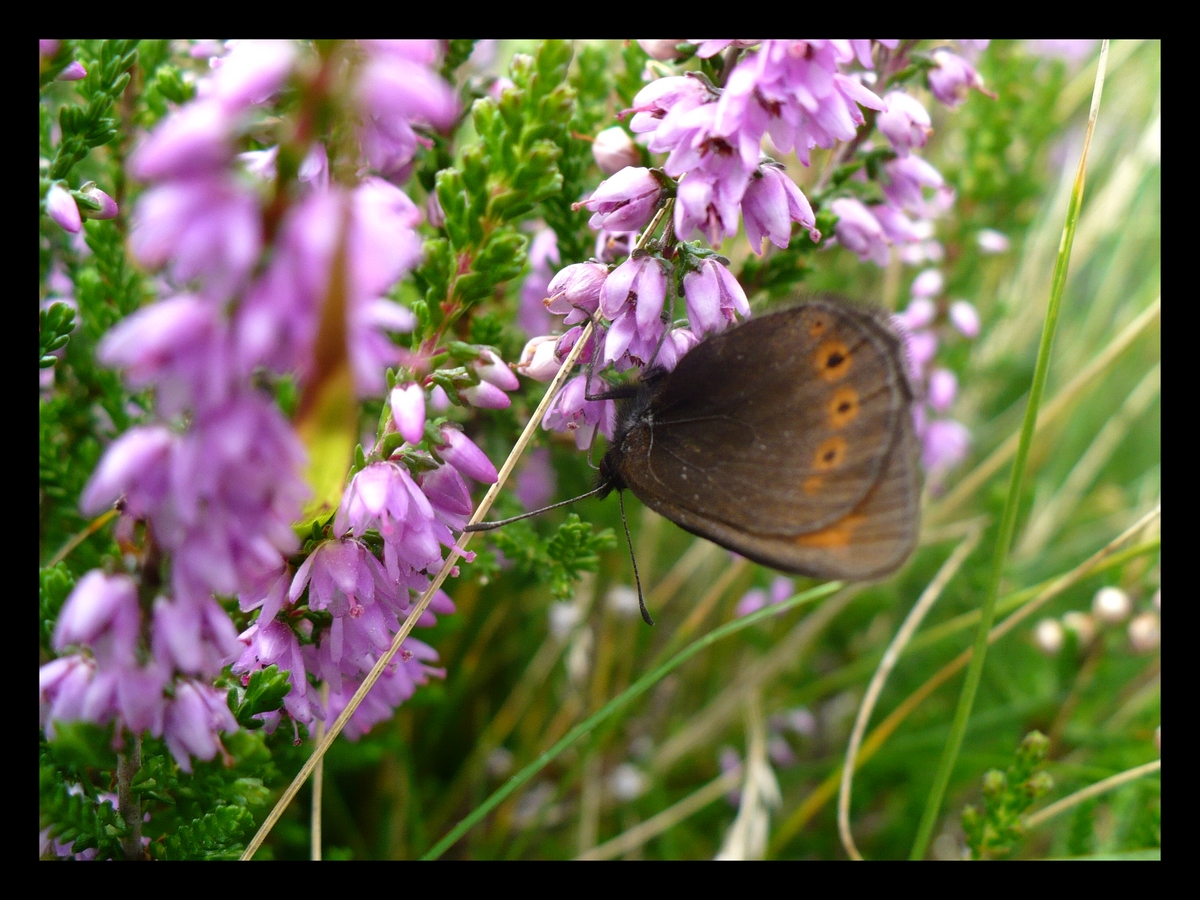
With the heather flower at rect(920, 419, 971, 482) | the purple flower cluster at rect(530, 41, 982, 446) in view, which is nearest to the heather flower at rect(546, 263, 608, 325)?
the purple flower cluster at rect(530, 41, 982, 446)

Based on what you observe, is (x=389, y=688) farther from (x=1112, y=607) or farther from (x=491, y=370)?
(x=1112, y=607)

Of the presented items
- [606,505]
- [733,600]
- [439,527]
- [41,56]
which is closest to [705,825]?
[733,600]

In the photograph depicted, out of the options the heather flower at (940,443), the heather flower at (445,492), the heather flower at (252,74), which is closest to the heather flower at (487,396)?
the heather flower at (445,492)

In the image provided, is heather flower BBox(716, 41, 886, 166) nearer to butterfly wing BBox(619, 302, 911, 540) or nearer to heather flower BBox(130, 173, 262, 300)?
butterfly wing BBox(619, 302, 911, 540)

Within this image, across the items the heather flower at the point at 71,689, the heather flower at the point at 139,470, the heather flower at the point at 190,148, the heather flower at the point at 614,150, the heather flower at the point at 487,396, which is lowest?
the heather flower at the point at 71,689

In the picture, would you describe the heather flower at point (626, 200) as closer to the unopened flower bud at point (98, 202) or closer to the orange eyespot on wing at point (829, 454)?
the orange eyespot on wing at point (829, 454)

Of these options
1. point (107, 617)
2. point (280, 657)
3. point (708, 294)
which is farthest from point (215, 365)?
point (708, 294)
